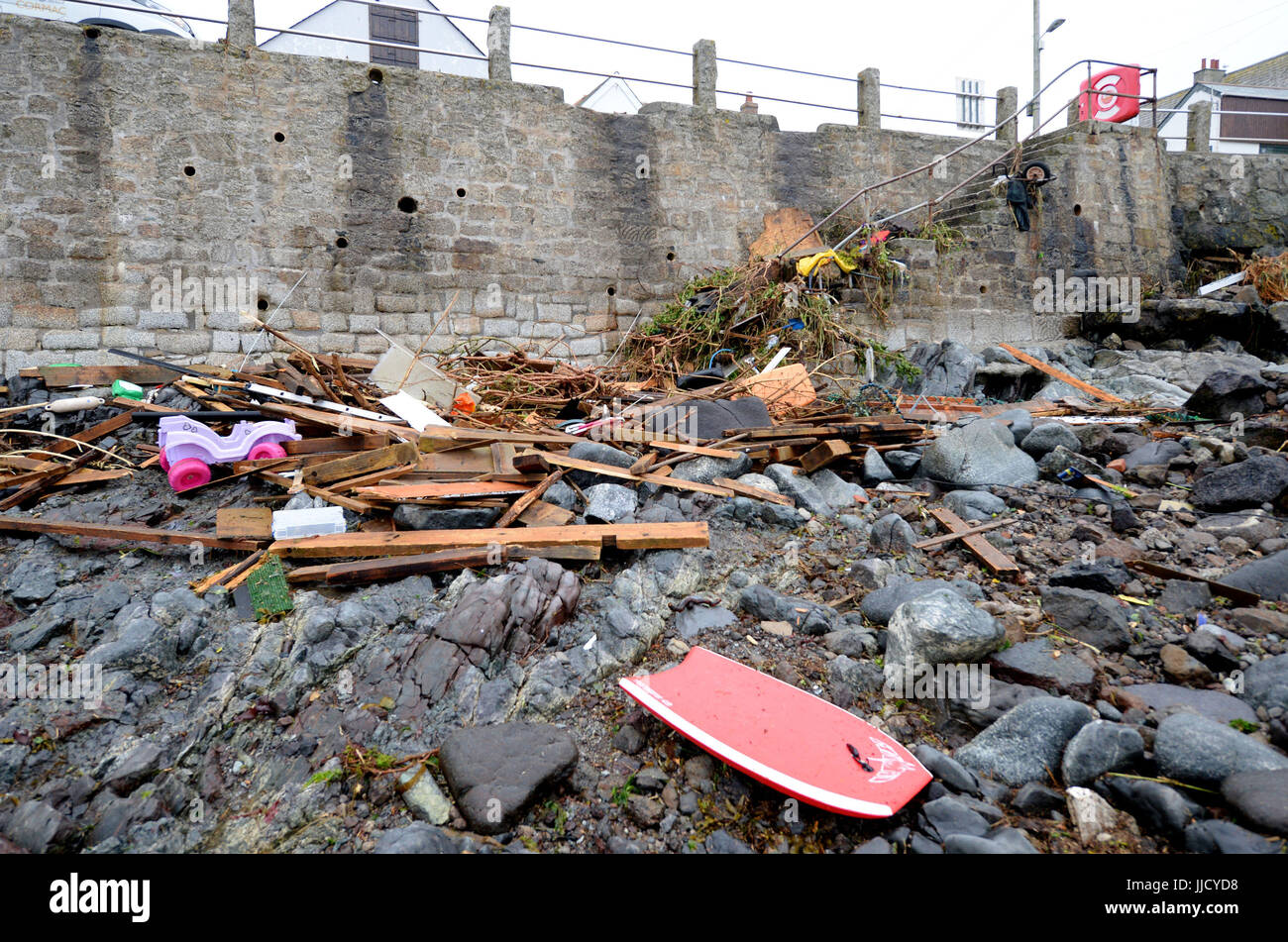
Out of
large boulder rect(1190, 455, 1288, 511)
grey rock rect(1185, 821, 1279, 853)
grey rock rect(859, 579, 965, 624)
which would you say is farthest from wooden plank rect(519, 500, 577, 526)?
large boulder rect(1190, 455, 1288, 511)

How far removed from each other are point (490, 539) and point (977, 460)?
142 inches

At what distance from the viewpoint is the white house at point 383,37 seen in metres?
12.4

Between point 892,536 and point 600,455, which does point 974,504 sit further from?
point 600,455

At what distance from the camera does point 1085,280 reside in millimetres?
10273

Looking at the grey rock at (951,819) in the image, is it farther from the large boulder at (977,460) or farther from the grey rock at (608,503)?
the large boulder at (977,460)

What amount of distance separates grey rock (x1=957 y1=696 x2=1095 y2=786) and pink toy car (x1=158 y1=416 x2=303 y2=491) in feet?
13.8

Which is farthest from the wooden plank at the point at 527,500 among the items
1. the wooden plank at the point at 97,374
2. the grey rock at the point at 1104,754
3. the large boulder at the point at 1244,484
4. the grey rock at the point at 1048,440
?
the wooden plank at the point at 97,374

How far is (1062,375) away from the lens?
829 centimetres

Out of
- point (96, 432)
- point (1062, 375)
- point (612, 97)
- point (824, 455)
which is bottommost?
point (824, 455)

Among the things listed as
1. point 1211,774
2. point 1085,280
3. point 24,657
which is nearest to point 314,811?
point 24,657

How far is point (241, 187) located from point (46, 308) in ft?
7.44

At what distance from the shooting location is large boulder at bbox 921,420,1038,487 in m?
4.85

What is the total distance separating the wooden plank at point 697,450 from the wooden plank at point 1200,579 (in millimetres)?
2440

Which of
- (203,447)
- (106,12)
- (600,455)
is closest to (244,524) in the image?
(203,447)
